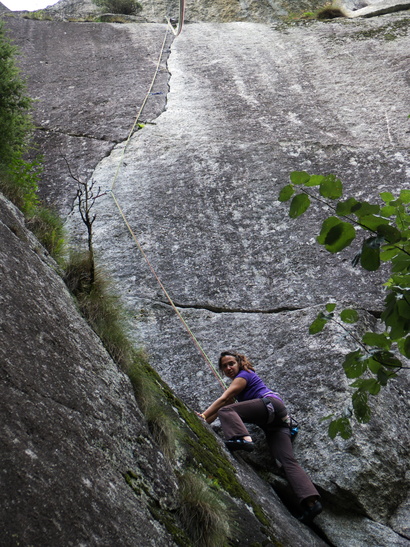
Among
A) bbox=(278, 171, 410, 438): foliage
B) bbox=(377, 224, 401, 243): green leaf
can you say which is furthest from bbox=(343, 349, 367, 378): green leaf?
bbox=(377, 224, 401, 243): green leaf

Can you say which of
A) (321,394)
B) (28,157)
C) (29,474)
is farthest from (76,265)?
(28,157)

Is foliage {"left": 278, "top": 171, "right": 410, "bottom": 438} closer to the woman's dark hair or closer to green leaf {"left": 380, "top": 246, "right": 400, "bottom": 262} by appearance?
green leaf {"left": 380, "top": 246, "right": 400, "bottom": 262}

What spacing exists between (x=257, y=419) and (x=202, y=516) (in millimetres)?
1614

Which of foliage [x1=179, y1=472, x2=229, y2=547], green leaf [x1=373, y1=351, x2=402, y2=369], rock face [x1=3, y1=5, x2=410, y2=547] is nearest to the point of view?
Result: green leaf [x1=373, y1=351, x2=402, y2=369]

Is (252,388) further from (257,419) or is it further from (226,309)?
(226,309)

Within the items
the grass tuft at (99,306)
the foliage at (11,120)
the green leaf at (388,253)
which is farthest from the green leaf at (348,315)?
the foliage at (11,120)

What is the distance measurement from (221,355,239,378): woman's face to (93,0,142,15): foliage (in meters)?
12.1

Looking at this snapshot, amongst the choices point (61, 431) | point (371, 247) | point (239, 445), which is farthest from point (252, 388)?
point (371, 247)

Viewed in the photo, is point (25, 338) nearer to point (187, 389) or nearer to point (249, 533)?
point (249, 533)

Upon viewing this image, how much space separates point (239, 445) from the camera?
180 inches

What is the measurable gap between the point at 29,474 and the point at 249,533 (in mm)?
1683

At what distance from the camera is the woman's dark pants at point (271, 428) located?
181 inches

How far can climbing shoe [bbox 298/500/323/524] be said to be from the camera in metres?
4.48

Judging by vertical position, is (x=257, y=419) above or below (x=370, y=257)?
below
